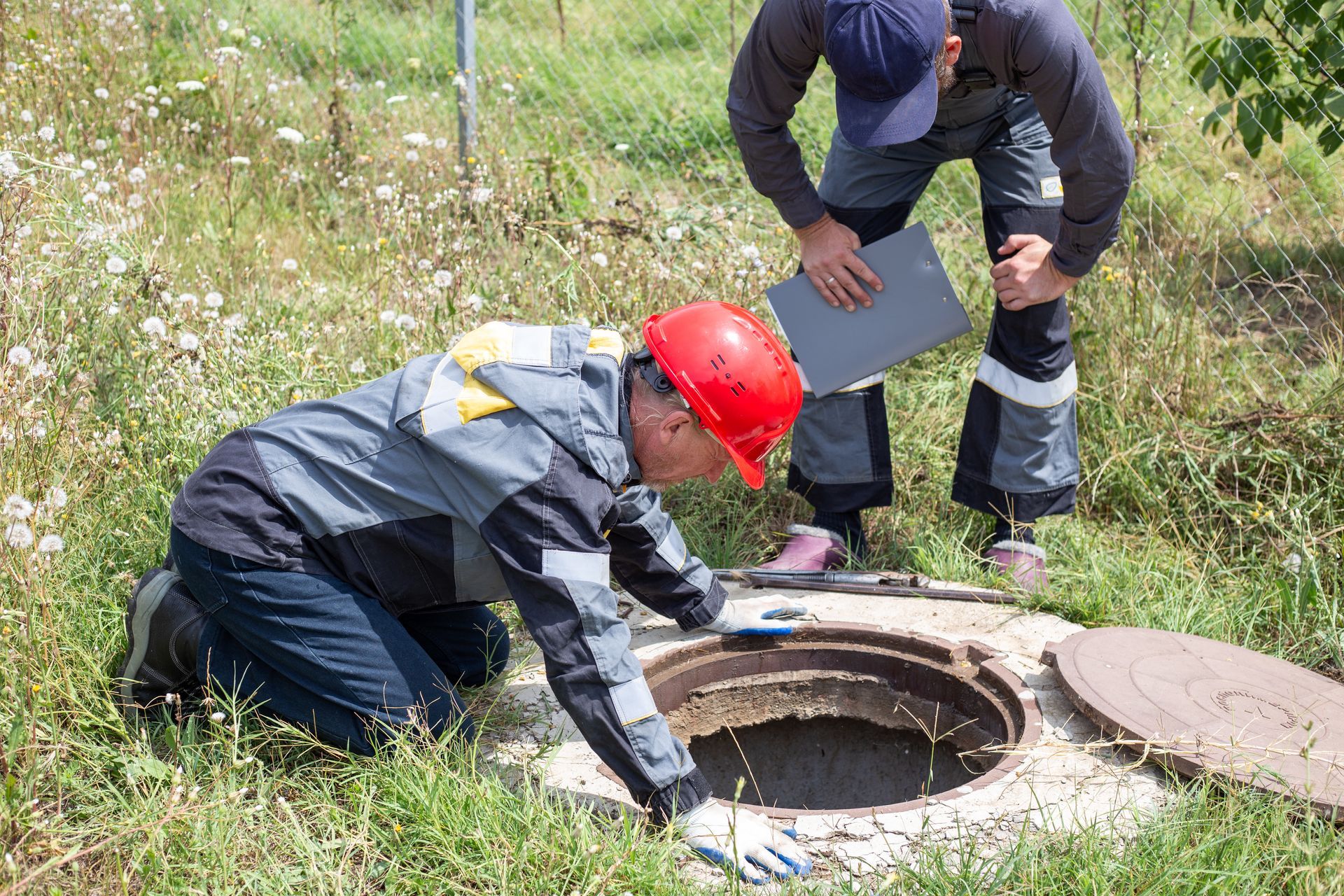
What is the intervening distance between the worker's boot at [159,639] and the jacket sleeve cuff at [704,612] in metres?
1.18

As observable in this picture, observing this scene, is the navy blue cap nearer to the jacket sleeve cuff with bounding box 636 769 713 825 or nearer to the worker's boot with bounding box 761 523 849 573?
the worker's boot with bounding box 761 523 849 573

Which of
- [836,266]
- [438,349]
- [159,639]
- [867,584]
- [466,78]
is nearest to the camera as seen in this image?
[159,639]

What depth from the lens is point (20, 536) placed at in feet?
7.57

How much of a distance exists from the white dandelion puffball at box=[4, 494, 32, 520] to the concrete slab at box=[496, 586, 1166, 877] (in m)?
1.10

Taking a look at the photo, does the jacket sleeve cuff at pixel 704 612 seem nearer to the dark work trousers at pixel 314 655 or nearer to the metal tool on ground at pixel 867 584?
the metal tool on ground at pixel 867 584

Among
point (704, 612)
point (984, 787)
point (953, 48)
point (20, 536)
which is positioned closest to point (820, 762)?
point (704, 612)

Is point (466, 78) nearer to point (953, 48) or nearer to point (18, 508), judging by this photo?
point (953, 48)

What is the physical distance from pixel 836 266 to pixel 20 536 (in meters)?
2.13

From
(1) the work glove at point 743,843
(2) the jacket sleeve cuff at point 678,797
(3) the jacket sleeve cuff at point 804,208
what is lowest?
(1) the work glove at point 743,843

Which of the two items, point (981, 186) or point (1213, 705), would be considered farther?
point (981, 186)

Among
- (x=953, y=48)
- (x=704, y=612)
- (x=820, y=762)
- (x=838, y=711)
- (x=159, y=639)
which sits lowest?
(x=820, y=762)

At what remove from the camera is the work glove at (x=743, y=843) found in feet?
7.16

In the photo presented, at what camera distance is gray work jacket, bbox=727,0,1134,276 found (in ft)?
9.11

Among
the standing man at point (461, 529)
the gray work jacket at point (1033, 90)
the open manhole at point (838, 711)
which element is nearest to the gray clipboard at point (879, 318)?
the gray work jacket at point (1033, 90)
